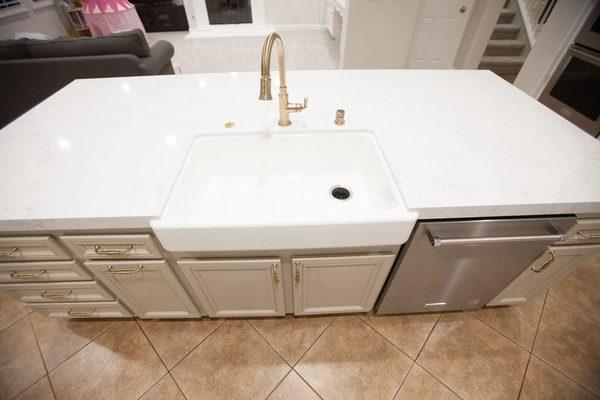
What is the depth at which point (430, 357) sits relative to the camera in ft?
4.02

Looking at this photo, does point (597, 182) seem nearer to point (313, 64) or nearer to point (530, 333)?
point (530, 333)

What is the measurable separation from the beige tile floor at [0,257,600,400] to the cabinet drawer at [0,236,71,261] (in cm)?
67

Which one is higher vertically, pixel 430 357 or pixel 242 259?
pixel 242 259

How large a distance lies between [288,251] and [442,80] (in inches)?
50.6

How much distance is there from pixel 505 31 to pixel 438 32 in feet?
4.29

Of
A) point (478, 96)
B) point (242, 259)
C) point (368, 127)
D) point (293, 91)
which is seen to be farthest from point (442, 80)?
point (242, 259)

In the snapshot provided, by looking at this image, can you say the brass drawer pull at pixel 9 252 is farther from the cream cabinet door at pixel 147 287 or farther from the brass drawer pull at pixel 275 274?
the brass drawer pull at pixel 275 274

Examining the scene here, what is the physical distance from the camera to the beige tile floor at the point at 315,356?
3.73 ft

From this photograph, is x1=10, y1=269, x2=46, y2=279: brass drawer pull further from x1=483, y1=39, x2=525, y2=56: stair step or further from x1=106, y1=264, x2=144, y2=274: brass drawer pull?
x1=483, y1=39, x2=525, y2=56: stair step

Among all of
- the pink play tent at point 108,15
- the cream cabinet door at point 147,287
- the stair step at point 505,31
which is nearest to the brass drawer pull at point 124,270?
the cream cabinet door at point 147,287

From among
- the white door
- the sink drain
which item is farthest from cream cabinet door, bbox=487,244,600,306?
the white door

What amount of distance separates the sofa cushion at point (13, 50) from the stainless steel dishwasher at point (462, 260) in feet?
11.2

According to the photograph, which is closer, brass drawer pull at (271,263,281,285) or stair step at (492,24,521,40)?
brass drawer pull at (271,263,281,285)

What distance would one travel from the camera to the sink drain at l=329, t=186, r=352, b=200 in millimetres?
1030
